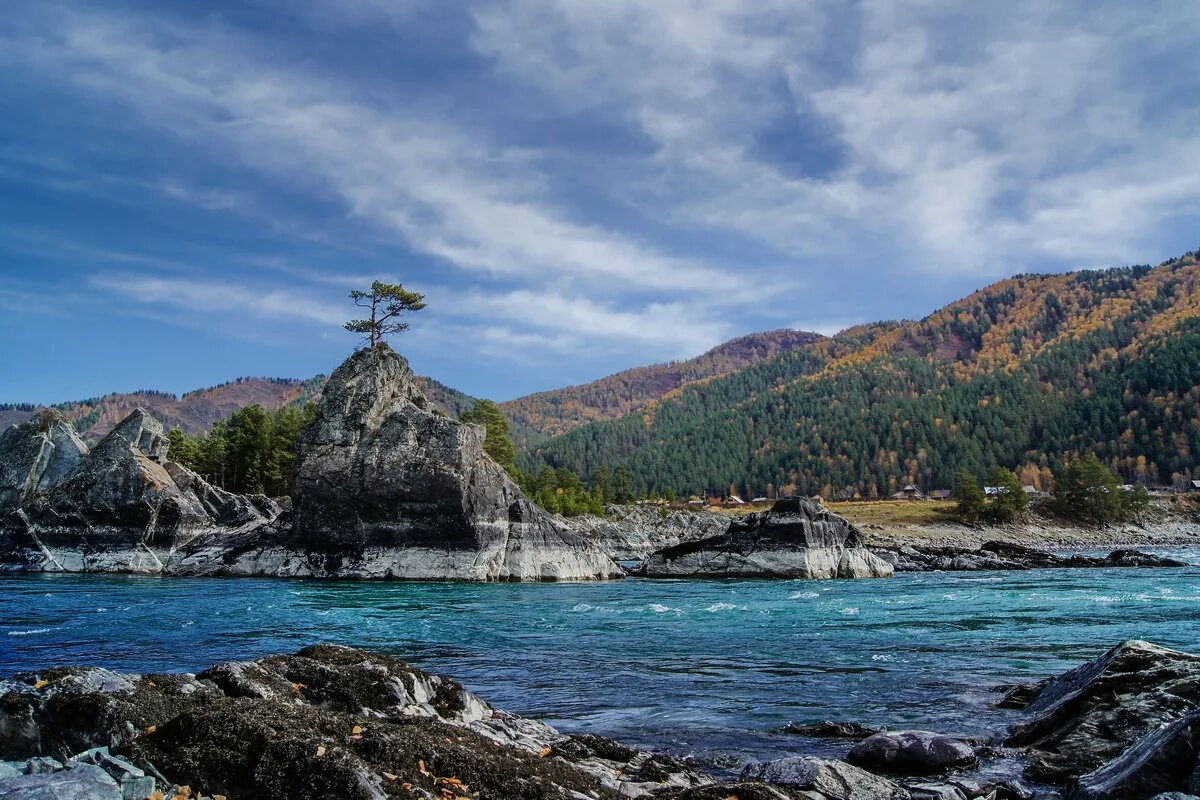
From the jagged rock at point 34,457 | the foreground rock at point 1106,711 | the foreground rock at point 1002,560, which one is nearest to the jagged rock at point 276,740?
the foreground rock at point 1106,711

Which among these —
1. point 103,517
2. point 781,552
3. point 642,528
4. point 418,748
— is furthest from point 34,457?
point 642,528

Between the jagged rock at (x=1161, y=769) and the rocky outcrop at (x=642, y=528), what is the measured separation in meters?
Answer: 84.3

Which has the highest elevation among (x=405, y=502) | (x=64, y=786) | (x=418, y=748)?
(x=405, y=502)

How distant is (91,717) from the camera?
23.2 ft

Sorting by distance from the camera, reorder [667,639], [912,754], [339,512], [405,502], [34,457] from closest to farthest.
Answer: [912,754] → [667,639] → [405,502] → [339,512] → [34,457]

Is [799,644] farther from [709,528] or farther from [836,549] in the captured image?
[709,528]

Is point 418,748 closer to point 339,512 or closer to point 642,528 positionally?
point 339,512

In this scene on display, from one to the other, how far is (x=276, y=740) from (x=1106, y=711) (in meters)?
11.3

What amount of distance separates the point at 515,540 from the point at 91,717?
42.2 m

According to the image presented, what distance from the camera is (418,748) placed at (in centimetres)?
720

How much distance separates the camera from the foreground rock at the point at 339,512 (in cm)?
4675

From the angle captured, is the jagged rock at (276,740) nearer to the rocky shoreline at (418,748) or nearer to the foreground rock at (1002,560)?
the rocky shoreline at (418,748)

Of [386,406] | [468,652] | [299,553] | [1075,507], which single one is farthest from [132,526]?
[1075,507]

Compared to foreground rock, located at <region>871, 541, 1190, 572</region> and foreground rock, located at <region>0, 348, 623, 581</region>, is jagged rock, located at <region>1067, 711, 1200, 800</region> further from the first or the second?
foreground rock, located at <region>871, 541, 1190, 572</region>
